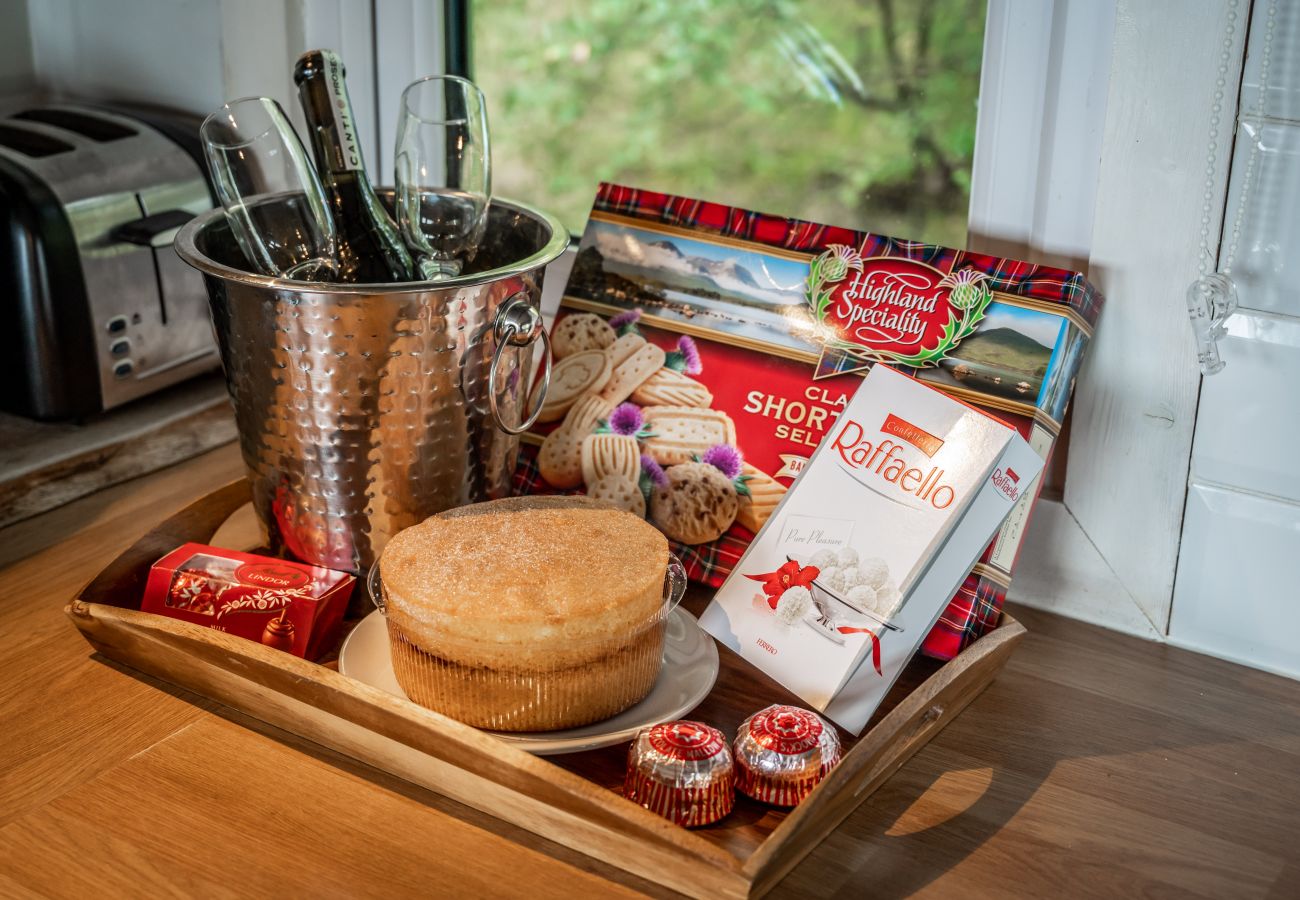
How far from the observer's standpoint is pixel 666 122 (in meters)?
1.02

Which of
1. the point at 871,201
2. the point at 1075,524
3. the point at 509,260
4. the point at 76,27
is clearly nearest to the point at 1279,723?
the point at 1075,524

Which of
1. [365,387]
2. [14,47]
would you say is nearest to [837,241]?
[365,387]

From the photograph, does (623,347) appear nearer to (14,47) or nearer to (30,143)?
(30,143)

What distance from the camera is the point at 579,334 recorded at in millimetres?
890

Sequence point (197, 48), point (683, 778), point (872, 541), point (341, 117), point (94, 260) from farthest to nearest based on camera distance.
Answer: point (197, 48) → point (94, 260) → point (341, 117) → point (872, 541) → point (683, 778)

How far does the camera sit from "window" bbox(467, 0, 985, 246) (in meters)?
0.91

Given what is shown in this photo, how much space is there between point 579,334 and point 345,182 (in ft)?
0.65

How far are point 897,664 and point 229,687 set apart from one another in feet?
1.29

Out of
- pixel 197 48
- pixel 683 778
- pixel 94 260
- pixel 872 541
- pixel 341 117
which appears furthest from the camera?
pixel 197 48

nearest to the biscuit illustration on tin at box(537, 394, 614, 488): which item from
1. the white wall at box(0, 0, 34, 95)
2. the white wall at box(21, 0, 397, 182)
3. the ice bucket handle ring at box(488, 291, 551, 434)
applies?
the ice bucket handle ring at box(488, 291, 551, 434)

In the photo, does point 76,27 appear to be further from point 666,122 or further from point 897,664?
point 897,664

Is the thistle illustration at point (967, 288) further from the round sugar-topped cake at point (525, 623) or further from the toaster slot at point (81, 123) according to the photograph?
the toaster slot at point (81, 123)

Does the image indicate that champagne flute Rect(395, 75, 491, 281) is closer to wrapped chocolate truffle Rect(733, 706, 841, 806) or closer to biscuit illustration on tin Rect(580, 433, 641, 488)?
biscuit illustration on tin Rect(580, 433, 641, 488)

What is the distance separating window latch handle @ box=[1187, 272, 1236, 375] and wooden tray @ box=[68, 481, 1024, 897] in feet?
0.69
